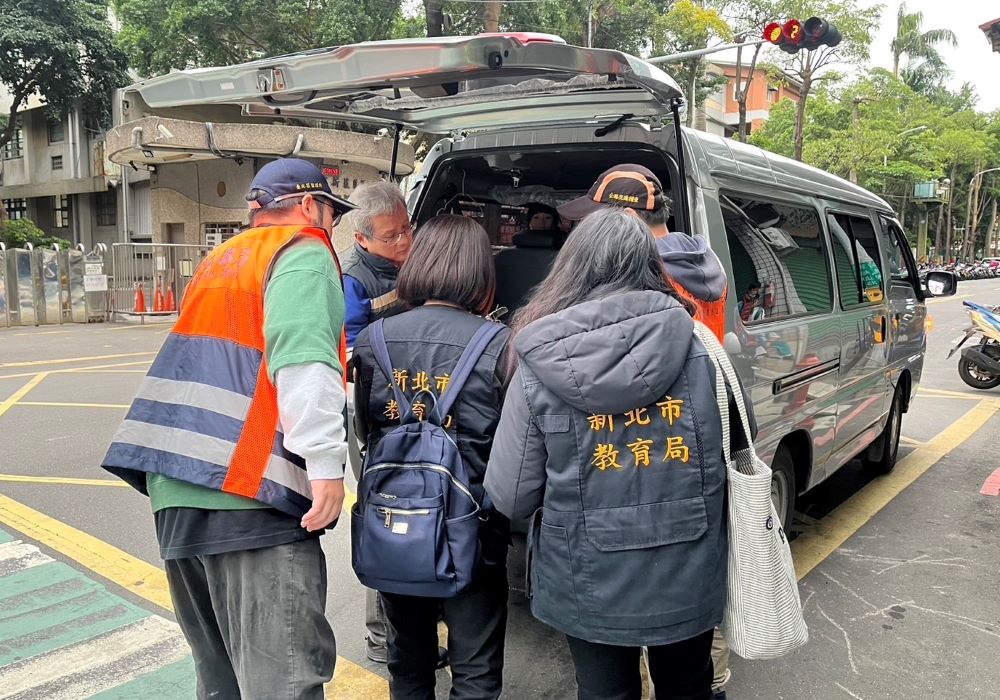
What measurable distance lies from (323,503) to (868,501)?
14.6ft

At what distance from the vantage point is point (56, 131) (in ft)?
91.3

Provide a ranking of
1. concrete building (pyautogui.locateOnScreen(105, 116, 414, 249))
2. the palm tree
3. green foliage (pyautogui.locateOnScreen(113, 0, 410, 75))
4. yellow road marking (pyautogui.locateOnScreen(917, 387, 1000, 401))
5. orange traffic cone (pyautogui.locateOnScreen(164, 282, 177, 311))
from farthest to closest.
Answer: the palm tree, green foliage (pyautogui.locateOnScreen(113, 0, 410, 75)), orange traffic cone (pyautogui.locateOnScreen(164, 282, 177, 311)), concrete building (pyautogui.locateOnScreen(105, 116, 414, 249)), yellow road marking (pyautogui.locateOnScreen(917, 387, 1000, 401))

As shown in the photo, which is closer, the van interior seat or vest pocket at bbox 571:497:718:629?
vest pocket at bbox 571:497:718:629

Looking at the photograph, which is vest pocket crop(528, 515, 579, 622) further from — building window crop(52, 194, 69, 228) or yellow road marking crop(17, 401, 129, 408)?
building window crop(52, 194, 69, 228)

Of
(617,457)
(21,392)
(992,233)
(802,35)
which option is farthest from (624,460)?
(992,233)

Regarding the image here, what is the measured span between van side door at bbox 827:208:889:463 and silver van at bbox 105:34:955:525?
18 millimetres

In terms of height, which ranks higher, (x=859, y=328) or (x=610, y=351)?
(x=610, y=351)

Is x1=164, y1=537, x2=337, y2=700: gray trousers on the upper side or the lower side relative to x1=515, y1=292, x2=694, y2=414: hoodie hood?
lower

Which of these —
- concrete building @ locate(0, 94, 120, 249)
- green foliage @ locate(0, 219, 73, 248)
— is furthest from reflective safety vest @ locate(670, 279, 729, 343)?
concrete building @ locate(0, 94, 120, 249)

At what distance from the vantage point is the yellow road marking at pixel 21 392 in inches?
312

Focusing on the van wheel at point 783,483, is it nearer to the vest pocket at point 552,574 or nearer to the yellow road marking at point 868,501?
the yellow road marking at point 868,501

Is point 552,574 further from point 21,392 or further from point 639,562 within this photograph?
point 21,392

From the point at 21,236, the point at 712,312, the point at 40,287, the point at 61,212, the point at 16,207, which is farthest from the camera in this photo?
the point at 16,207

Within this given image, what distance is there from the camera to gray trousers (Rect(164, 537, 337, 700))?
1943 mm
